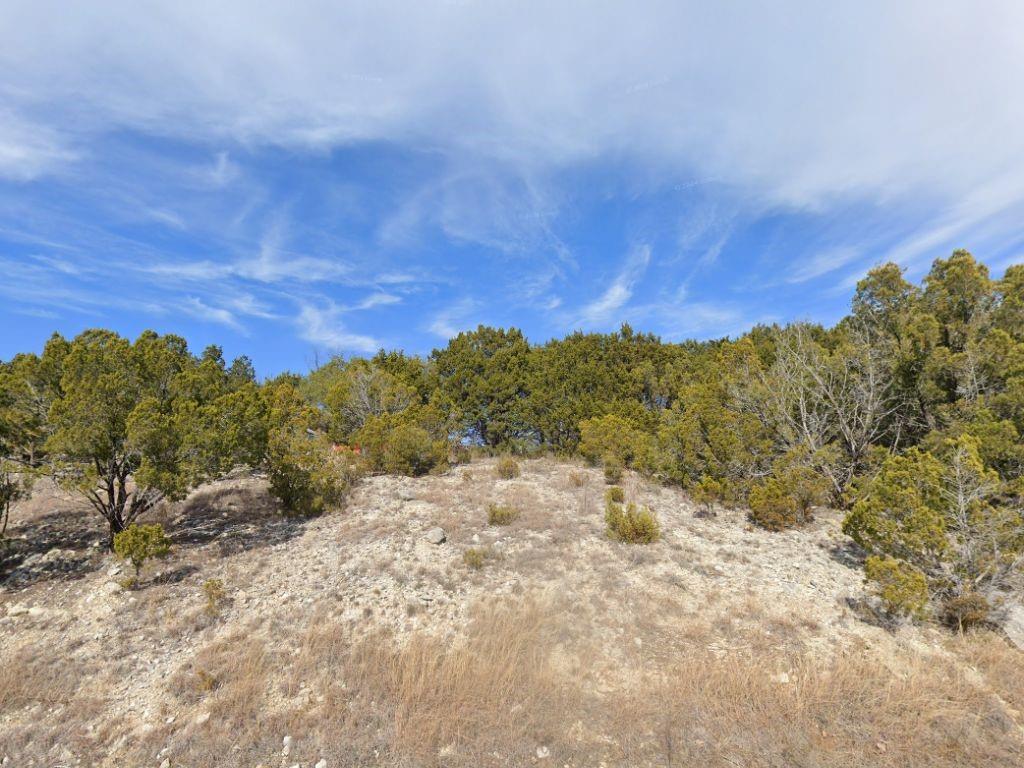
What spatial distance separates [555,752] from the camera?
5113mm

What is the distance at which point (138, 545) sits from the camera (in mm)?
8234

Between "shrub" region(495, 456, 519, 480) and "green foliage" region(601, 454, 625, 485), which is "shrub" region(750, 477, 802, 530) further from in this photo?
"shrub" region(495, 456, 519, 480)

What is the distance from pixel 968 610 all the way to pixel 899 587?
1224 mm

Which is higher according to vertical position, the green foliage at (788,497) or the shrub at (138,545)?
the shrub at (138,545)

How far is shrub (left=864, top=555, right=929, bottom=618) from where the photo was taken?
22.9 feet

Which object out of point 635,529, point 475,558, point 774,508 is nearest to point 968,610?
point 774,508

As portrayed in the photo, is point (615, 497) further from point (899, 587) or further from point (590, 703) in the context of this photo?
point (590, 703)

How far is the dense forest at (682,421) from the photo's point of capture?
790 centimetres

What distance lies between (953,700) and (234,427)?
12.4 meters

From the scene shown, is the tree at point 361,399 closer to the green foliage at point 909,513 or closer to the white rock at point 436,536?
the white rock at point 436,536

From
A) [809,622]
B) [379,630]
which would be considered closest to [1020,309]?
[809,622]

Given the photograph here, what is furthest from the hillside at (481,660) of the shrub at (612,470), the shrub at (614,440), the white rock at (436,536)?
the shrub at (614,440)

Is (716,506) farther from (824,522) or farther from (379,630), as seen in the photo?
(379,630)

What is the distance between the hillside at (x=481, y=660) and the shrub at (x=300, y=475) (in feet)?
6.52
